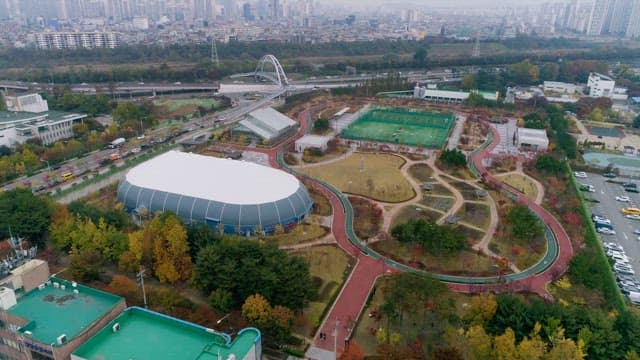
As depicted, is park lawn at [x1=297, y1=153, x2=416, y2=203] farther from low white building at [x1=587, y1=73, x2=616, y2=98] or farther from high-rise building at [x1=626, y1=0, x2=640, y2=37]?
high-rise building at [x1=626, y1=0, x2=640, y2=37]

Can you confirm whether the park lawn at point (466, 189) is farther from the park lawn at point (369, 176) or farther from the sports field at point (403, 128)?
the sports field at point (403, 128)

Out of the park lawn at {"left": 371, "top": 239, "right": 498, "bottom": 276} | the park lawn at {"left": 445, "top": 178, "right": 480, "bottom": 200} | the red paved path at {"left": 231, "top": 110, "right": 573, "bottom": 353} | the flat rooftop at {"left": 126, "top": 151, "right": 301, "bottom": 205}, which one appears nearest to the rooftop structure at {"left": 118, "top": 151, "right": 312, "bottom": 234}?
the flat rooftop at {"left": 126, "top": 151, "right": 301, "bottom": 205}

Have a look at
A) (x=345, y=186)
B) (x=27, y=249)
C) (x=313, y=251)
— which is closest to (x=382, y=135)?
(x=345, y=186)

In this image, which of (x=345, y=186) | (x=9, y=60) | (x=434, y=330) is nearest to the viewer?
(x=434, y=330)

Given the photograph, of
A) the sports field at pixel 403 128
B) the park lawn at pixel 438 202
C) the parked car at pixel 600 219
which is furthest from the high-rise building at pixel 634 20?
the park lawn at pixel 438 202

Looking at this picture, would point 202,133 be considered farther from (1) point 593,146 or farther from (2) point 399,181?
(1) point 593,146
